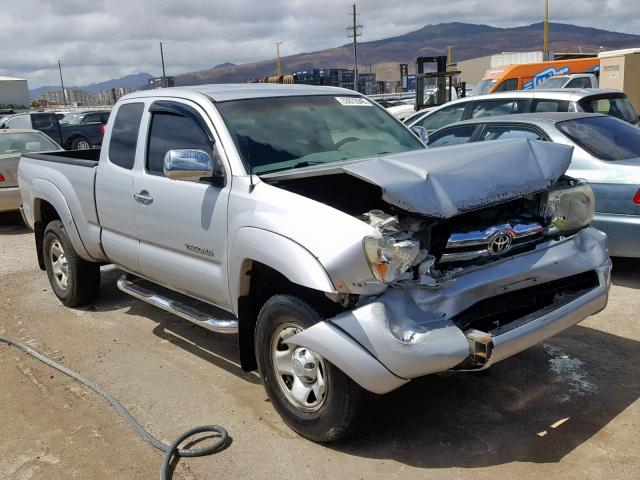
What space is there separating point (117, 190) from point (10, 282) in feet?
10.7

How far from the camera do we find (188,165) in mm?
3959

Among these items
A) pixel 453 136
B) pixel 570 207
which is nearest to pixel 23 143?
pixel 453 136

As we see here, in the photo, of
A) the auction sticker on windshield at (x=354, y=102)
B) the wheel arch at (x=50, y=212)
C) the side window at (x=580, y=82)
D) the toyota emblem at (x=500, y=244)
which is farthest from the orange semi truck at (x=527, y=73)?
the toyota emblem at (x=500, y=244)

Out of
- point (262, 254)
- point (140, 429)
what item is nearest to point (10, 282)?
point (140, 429)

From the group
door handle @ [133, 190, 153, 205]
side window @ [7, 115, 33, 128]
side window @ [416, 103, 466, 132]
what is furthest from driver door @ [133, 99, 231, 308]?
side window @ [7, 115, 33, 128]

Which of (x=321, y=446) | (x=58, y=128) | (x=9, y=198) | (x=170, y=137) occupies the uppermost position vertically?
(x=170, y=137)

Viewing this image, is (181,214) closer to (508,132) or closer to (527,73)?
(508,132)

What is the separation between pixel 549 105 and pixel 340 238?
20.3 feet

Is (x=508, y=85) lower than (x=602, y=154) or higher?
higher

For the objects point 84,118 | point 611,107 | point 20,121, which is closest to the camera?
point 611,107

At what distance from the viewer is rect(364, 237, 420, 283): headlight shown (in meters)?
3.14

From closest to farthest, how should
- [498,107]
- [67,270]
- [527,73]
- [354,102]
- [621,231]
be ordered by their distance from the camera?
[354,102]
[621,231]
[67,270]
[498,107]
[527,73]

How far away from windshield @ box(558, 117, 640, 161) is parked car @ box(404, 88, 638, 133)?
1477 millimetres

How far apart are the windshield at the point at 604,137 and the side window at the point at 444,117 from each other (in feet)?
8.76
